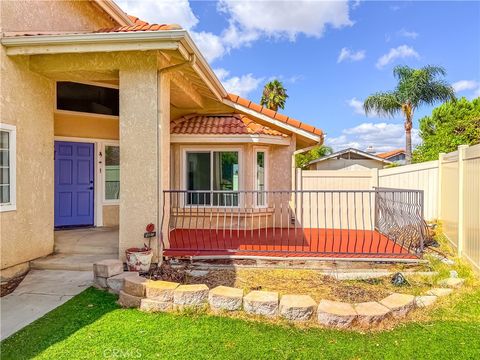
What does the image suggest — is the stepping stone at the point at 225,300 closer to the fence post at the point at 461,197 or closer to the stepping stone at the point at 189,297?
the stepping stone at the point at 189,297

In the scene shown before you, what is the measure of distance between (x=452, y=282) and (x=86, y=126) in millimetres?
9913

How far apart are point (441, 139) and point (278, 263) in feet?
53.8

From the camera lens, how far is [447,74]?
81.6ft

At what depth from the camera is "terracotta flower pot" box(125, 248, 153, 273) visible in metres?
6.26

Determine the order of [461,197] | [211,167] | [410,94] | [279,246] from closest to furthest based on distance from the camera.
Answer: [461,197], [279,246], [211,167], [410,94]

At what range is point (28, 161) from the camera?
22.6ft

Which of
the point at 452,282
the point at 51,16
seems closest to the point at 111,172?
the point at 51,16

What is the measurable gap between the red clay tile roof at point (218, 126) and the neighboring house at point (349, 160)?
2149 cm

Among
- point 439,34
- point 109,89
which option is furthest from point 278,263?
point 439,34

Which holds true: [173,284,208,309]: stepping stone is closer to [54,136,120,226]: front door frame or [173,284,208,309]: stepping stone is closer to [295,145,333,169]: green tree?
[54,136,120,226]: front door frame

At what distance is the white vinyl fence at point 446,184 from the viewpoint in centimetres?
635

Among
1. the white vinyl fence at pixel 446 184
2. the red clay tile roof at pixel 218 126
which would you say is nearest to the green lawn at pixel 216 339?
the white vinyl fence at pixel 446 184

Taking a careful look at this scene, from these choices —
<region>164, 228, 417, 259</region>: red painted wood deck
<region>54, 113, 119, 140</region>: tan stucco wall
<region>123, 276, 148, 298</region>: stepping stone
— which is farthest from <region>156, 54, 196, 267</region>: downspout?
<region>54, 113, 119, 140</region>: tan stucco wall

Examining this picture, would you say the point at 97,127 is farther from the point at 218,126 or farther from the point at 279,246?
the point at 279,246
